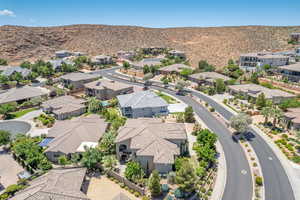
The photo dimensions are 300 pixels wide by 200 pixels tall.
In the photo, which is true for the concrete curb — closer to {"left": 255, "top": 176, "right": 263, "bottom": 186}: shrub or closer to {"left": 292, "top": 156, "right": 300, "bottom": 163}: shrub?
{"left": 255, "top": 176, "right": 263, "bottom": 186}: shrub

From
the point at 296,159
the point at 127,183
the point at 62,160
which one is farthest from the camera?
the point at 296,159

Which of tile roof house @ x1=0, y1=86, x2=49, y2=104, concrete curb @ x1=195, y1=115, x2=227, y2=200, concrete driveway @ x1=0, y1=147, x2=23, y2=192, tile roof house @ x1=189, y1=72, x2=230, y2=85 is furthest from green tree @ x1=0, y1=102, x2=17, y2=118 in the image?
tile roof house @ x1=189, y1=72, x2=230, y2=85

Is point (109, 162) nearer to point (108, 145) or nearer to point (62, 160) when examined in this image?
point (108, 145)

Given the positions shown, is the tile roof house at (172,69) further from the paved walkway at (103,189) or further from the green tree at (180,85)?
the paved walkway at (103,189)

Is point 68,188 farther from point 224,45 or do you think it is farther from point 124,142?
point 224,45

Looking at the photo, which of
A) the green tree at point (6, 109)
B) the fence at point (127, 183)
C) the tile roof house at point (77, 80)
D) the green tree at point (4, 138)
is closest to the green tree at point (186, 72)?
the tile roof house at point (77, 80)

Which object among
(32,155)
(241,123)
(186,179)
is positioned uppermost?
(241,123)

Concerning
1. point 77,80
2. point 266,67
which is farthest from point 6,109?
point 266,67

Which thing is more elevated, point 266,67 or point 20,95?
point 266,67
